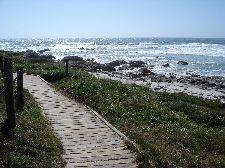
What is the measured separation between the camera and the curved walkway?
10680 millimetres

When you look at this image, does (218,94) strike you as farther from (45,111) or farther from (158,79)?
(45,111)

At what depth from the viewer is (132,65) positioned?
66312mm

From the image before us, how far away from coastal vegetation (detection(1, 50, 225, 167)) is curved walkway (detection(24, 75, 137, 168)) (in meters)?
0.49

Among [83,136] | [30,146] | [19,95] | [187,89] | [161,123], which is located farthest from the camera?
[187,89]

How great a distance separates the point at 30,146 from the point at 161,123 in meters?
6.00

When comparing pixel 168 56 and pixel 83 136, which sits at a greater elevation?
pixel 83 136

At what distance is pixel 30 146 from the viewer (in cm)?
1084

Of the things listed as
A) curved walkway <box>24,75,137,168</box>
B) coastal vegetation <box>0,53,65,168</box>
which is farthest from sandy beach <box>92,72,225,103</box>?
coastal vegetation <box>0,53,65,168</box>

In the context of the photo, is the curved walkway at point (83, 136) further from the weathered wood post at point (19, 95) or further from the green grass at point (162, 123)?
the weathered wood post at point (19, 95)

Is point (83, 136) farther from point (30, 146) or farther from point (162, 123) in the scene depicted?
point (162, 123)

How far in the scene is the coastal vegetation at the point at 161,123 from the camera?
11.2 metres

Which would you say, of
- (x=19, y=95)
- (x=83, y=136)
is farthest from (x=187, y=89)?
(x=83, y=136)

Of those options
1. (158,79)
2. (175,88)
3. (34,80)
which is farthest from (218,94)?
(34,80)

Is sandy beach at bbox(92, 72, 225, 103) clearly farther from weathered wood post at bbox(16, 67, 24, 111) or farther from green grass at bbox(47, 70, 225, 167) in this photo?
weathered wood post at bbox(16, 67, 24, 111)
